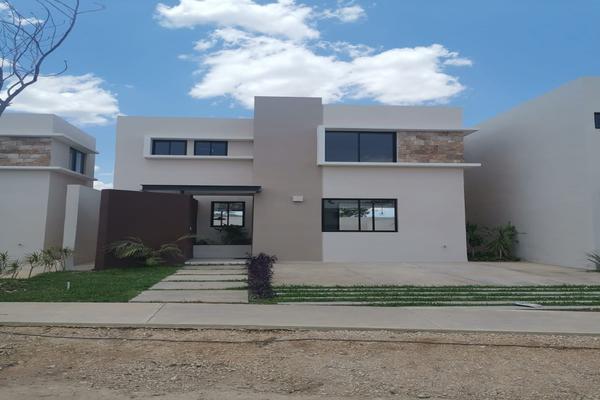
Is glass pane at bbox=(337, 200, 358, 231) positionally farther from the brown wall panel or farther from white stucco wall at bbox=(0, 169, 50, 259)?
white stucco wall at bbox=(0, 169, 50, 259)

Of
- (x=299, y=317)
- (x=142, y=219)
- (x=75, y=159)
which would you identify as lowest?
(x=299, y=317)

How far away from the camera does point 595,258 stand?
14984mm

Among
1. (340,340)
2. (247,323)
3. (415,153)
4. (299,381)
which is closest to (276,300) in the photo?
(247,323)

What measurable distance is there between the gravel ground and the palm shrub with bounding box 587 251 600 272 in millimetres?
10596

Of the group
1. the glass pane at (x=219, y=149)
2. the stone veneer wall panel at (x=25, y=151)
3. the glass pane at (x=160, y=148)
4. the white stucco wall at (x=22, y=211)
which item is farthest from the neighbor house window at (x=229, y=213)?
the stone veneer wall panel at (x=25, y=151)

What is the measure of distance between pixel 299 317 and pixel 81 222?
11365mm

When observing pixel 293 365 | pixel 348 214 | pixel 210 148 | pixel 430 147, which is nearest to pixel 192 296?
pixel 293 365

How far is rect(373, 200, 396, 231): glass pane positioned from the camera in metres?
18.0

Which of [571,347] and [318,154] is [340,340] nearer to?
[571,347]

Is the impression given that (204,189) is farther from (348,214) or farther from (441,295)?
(441,295)

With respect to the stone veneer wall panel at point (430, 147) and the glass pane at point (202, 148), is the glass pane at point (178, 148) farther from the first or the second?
the stone veneer wall panel at point (430, 147)

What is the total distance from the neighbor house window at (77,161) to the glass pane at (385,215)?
13396 mm

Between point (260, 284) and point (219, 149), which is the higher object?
point (219, 149)

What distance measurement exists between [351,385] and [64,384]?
288 centimetres
